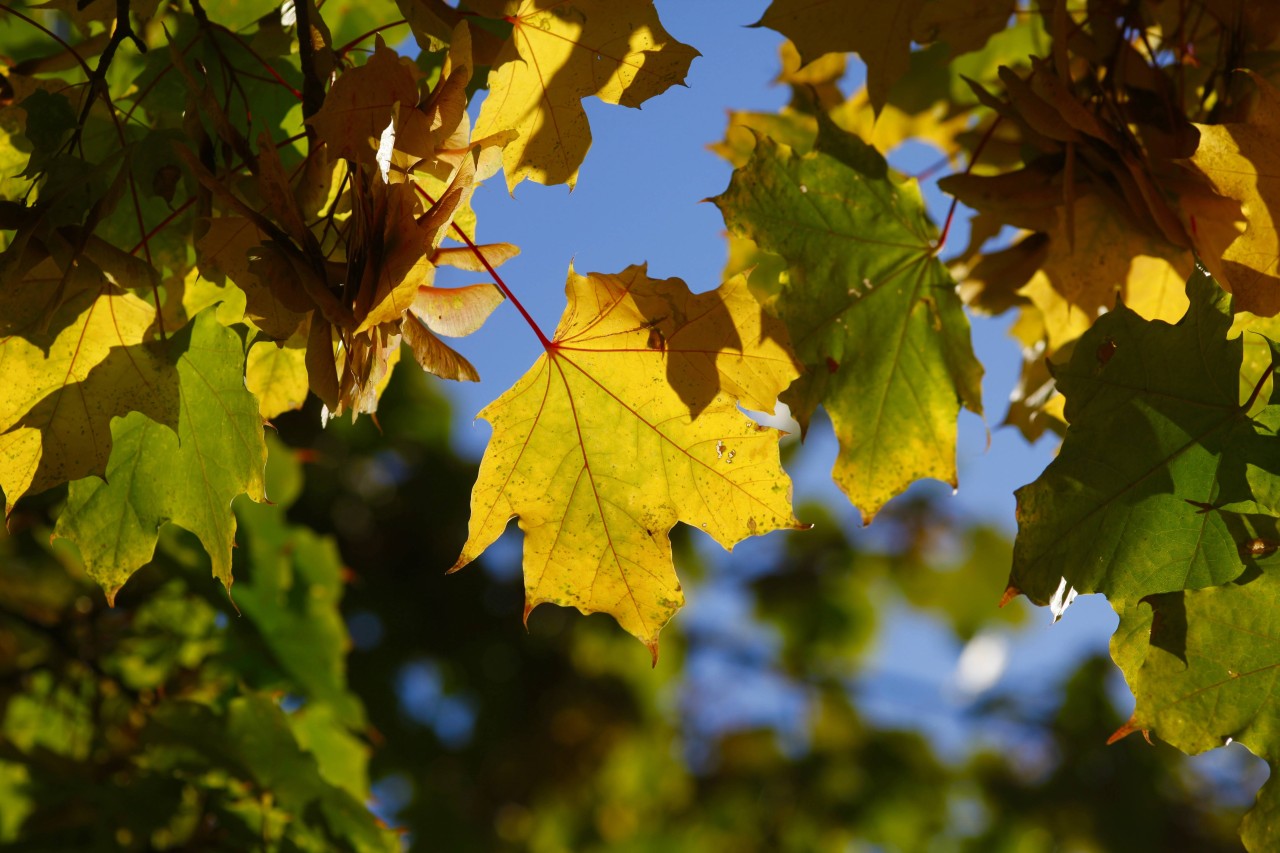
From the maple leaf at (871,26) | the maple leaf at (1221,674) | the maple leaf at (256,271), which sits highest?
the maple leaf at (871,26)

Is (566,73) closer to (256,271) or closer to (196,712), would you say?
(256,271)

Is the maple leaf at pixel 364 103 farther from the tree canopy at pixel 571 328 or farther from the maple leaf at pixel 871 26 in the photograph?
the maple leaf at pixel 871 26

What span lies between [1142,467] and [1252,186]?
0.26 m

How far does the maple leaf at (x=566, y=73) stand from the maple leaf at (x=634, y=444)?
131 millimetres

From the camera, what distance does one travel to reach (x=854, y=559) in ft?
20.3

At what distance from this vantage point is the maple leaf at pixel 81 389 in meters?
0.98

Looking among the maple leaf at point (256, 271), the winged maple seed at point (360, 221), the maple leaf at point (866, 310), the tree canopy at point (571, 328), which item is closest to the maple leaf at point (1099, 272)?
the tree canopy at point (571, 328)

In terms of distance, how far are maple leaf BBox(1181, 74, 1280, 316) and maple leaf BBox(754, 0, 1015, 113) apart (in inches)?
15.6

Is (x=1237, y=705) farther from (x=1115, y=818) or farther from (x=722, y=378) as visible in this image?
(x=1115, y=818)

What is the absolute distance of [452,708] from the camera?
5.17 metres

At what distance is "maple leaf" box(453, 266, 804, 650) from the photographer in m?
1.08

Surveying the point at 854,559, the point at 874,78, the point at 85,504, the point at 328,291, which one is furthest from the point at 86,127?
the point at 854,559

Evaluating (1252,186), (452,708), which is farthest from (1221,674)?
(452,708)

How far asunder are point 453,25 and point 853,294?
0.60 meters
